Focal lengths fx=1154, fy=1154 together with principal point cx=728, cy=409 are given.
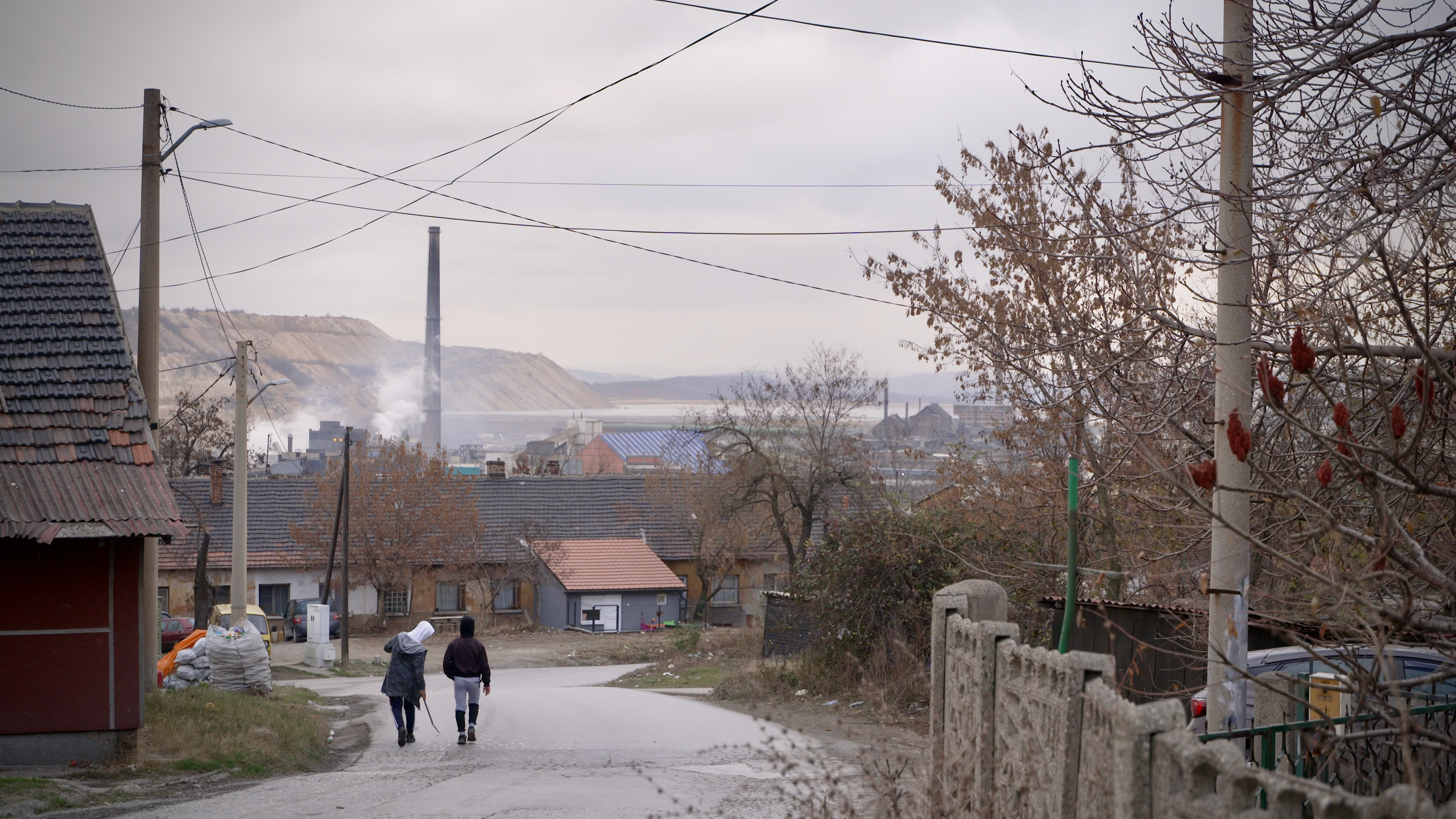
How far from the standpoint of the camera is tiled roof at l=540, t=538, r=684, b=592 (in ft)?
161

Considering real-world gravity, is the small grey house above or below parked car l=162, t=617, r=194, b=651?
below

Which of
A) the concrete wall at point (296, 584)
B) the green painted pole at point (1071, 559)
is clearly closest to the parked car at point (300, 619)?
the concrete wall at point (296, 584)

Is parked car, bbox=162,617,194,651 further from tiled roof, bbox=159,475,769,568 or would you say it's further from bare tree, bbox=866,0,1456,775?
bare tree, bbox=866,0,1456,775

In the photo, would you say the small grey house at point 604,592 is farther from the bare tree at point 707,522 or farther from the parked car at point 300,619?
the parked car at point 300,619

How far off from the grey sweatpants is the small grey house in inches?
1340

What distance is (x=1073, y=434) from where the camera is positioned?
46.2 feet

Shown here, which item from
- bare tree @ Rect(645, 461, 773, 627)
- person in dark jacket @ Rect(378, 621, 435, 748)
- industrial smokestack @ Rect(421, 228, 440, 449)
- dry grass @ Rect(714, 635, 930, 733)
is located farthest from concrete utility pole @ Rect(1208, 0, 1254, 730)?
industrial smokestack @ Rect(421, 228, 440, 449)

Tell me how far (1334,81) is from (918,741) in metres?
6.03

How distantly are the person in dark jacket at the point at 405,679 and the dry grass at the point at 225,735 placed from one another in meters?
0.98

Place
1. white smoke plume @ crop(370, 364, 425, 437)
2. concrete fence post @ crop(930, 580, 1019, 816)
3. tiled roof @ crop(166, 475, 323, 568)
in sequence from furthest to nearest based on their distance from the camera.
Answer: white smoke plume @ crop(370, 364, 425, 437) → tiled roof @ crop(166, 475, 323, 568) → concrete fence post @ crop(930, 580, 1019, 816)

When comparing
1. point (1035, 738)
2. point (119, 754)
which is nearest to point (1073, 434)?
point (1035, 738)

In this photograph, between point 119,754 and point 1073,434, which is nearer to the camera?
point 119,754

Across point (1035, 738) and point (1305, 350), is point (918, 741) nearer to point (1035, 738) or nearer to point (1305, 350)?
point (1035, 738)

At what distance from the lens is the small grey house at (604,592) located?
48.6 m
